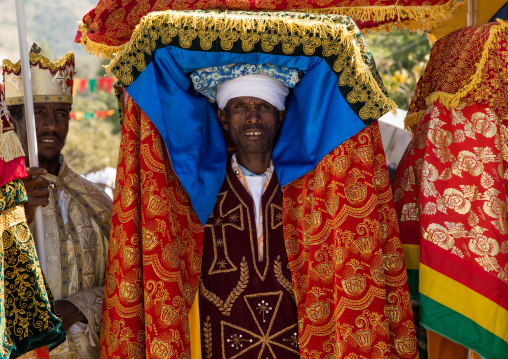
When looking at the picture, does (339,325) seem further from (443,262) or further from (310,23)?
(310,23)

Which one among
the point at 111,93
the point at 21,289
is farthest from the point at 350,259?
the point at 111,93

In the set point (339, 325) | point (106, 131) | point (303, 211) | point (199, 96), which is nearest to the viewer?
point (339, 325)

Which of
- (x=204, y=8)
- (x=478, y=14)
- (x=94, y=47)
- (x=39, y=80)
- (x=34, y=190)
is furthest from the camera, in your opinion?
(x=478, y=14)

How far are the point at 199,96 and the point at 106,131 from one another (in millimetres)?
15929

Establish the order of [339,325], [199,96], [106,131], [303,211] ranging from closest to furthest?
[339,325] → [303,211] → [199,96] → [106,131]

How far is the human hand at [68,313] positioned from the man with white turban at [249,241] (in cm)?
61

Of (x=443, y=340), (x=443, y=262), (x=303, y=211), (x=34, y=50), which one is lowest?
(x=443, y=340)

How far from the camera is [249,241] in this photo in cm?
362

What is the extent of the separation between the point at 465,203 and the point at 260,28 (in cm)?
135

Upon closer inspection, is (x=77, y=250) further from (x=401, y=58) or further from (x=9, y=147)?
(x=401, y=58)

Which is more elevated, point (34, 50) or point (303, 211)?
point (34, 50)

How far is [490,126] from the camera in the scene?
11.8 ft

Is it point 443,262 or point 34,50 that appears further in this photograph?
point 34,50

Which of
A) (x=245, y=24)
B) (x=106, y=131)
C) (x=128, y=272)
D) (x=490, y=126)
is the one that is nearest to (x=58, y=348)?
(x=128, y=272)
